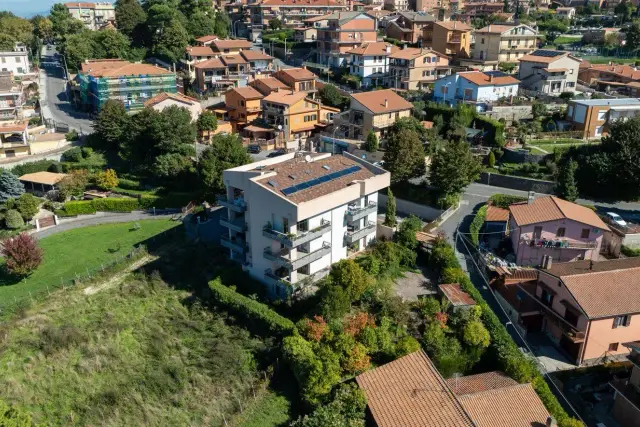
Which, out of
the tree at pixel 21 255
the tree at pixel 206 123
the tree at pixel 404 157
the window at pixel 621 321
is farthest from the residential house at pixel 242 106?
the window at pixel 621 321

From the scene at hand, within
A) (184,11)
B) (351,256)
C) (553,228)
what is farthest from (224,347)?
(184,11)

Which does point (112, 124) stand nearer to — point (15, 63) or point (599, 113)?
point (15, 63)

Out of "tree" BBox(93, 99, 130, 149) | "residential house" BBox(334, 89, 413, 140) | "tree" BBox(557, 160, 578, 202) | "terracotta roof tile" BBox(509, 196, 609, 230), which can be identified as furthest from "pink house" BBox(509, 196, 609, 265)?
"tree" BBox(93, 99, 130, 149)

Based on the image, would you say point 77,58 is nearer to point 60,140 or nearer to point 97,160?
point 60,140

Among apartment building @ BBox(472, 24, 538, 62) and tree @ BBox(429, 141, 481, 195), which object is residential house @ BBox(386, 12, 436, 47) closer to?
apartment building @ BBox(472, 24, 538, 62)

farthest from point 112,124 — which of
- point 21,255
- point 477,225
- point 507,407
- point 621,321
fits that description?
point 621,321
